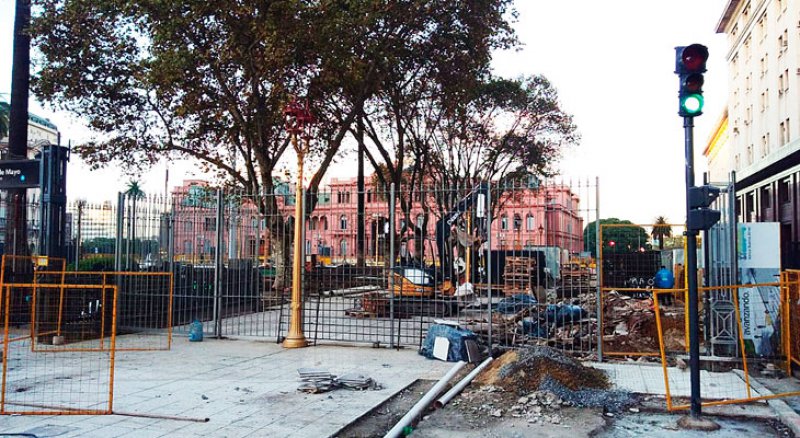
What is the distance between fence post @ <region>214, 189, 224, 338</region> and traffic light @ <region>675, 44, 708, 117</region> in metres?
9.30

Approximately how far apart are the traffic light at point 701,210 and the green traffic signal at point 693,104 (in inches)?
32.5

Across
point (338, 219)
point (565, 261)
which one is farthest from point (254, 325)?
point (565, 261)

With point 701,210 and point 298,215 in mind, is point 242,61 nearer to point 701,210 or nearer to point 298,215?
point 298,215

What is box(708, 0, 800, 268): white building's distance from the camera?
37.0 m

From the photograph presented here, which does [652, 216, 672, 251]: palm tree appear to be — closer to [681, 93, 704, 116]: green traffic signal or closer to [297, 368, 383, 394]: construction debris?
[681, 93, 704, 116]: green traffic signal

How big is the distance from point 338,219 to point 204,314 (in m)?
4.89

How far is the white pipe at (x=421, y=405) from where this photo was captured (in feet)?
21.2

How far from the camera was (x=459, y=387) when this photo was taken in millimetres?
8523

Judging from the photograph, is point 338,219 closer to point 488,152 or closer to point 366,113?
point 366,113

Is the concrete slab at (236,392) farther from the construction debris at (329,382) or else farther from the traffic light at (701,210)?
the traffic light at (701,210)

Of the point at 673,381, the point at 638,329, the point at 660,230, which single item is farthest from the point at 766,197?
the point at 673,381

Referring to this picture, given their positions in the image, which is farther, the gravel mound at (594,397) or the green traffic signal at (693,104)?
the gravel mound at (594,397)

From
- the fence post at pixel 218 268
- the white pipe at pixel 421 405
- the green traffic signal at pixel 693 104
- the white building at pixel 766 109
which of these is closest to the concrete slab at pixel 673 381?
the white pipe at pixel 421 405

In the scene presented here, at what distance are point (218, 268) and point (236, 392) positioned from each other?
208 inches
